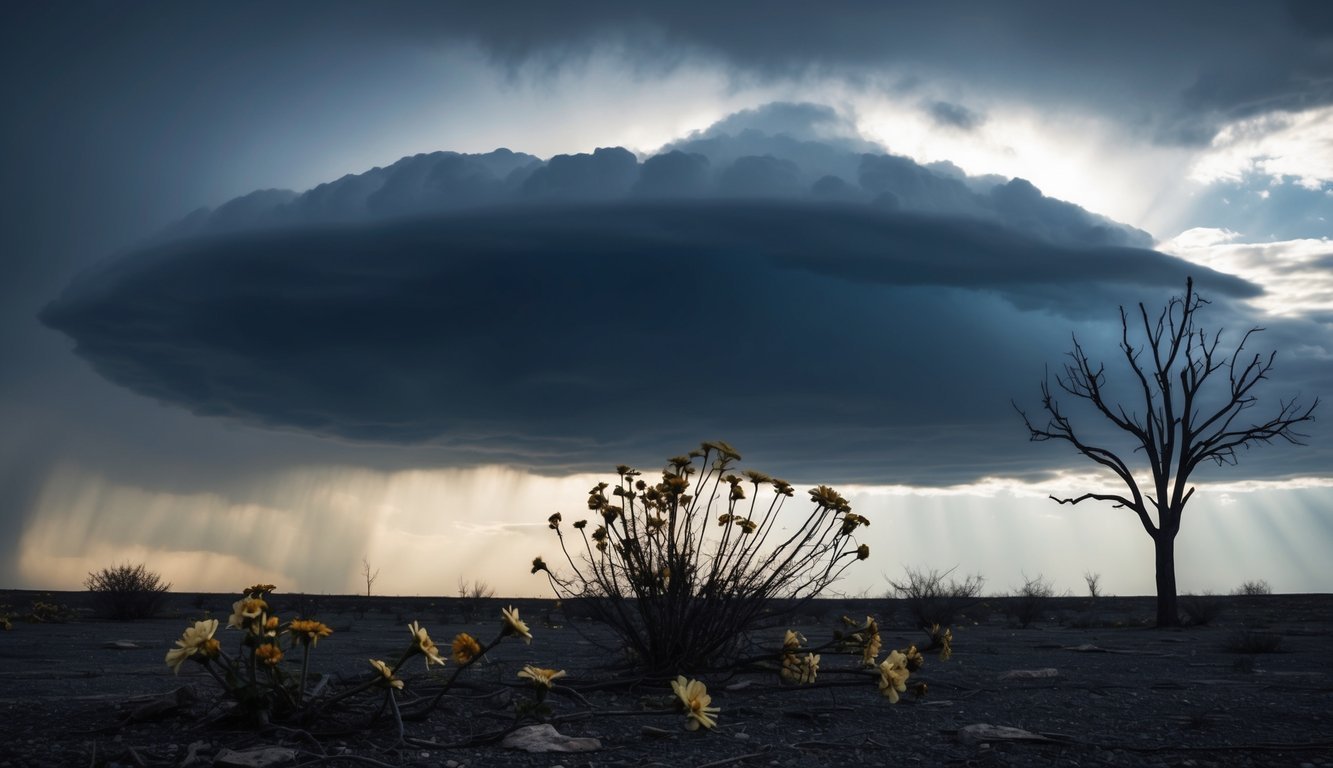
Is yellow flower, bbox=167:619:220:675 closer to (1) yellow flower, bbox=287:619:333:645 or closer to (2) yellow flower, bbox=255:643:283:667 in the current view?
(2) yellow flower, bbox=255:643:283:667

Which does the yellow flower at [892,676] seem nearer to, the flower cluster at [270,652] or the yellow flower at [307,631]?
the flower cluster at [270,652]

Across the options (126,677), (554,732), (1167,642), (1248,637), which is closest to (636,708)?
(554,732)

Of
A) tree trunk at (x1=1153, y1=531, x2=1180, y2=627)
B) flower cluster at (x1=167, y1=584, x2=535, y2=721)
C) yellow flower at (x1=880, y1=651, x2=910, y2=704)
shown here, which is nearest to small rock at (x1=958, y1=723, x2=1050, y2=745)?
yellow flower at (x1=880, y1=651, x2=910, y2=704)

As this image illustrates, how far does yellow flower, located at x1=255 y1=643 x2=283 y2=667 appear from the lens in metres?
4.73

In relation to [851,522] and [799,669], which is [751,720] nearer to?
[799,669]

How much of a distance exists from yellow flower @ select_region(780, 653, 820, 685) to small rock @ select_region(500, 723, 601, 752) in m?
1.83

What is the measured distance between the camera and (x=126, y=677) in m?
9.12

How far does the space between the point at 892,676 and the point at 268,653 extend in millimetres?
3424

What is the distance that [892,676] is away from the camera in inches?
229

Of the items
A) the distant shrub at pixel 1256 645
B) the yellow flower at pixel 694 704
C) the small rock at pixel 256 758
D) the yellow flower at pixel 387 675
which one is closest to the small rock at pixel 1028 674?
the yellow flower at pixel 694 704

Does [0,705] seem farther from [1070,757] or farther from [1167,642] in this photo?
[1167,642]

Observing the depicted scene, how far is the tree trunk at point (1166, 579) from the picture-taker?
21.8 metres

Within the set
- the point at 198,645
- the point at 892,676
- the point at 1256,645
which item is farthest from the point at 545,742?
the point at 1256,645

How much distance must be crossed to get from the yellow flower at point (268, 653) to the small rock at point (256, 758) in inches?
15.7
